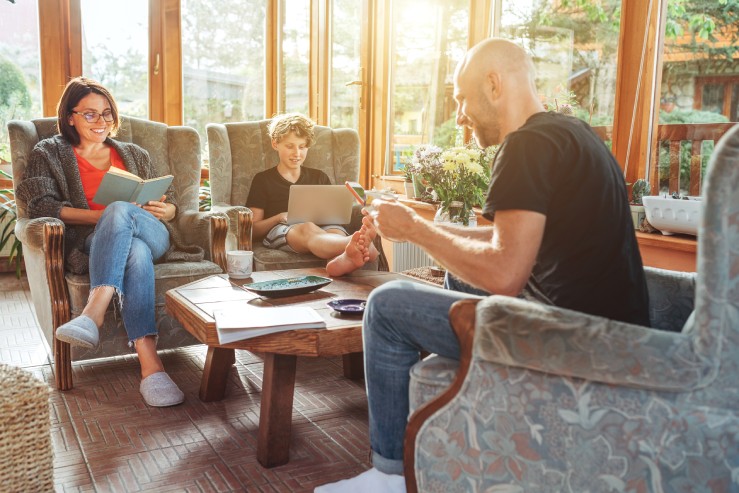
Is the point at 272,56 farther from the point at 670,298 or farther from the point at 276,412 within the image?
the point at 670,298

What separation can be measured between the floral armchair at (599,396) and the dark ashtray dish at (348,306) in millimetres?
691

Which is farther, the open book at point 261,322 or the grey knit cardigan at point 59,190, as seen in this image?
the grey knit cardigan at point 59,190

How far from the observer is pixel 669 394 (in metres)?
1.15

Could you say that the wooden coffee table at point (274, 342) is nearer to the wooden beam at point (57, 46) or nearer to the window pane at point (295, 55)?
the wooden beam at point (57, 46)

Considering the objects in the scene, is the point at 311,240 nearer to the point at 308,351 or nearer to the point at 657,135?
the point at 308,351

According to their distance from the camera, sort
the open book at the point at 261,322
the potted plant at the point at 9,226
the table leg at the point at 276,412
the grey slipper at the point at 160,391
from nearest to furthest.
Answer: the open book at the point at 261,322 → the table leg at the point at 276,412 → the grey slipper at the point at 160,391 → the potted plant at the point at 9,226

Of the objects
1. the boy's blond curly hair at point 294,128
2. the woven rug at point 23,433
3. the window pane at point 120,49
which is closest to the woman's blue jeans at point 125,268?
the woven rug at point 23,433

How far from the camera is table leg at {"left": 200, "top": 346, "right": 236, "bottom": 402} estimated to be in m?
2.34

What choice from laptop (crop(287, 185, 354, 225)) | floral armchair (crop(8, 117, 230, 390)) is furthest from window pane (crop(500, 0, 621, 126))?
floral armchair (crop(8, 117, 230, 390))

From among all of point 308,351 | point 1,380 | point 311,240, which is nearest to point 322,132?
point 311,240

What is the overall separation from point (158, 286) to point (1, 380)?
1075 millimetres

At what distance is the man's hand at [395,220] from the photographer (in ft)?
5.19

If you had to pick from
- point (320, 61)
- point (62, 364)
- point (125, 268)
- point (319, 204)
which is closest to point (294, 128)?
point (319, 204)

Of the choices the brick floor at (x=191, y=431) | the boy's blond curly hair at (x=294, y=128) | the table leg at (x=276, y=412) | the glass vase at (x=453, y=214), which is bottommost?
the brick floor at (x=191, y=431)
